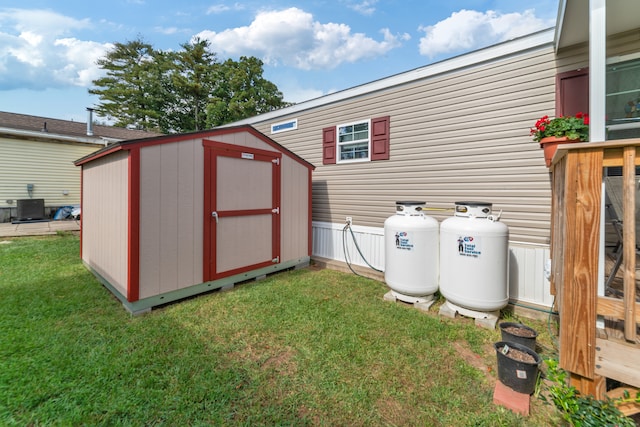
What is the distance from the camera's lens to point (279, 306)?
341 cm

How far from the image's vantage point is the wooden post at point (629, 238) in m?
1.45

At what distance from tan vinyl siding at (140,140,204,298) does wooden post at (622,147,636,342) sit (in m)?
3.99

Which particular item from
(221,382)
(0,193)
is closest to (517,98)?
(221,382)

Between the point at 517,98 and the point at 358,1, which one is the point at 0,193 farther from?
the point at 517,98

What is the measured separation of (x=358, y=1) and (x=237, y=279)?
6434mm

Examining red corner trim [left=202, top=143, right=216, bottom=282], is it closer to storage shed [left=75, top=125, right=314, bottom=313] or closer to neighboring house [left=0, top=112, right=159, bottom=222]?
storage shed [left=75, top=125, right=314, bottom=313]

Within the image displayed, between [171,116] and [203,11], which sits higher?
[171,116]

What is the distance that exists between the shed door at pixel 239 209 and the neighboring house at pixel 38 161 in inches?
422

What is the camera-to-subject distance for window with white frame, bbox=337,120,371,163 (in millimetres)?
5074

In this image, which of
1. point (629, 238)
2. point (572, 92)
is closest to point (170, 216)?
point (629, 238)

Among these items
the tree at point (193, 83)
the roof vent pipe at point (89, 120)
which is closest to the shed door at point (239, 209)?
the roof vent pipe at point (89, 120)

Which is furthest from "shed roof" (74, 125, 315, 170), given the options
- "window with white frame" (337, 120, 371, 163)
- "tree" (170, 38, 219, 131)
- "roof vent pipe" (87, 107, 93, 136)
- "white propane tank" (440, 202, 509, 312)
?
"tree" (170, 38, 219, 131)

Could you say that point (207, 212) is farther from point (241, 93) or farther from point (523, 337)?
point (241, 93)

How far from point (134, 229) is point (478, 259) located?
3.92m
